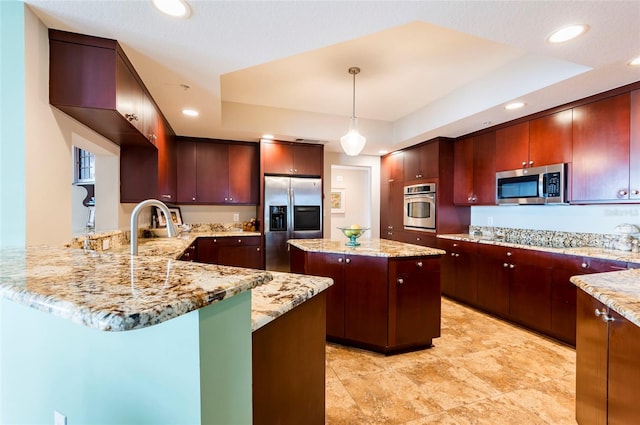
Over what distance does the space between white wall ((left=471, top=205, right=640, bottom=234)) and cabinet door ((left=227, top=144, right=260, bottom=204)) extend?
337cm

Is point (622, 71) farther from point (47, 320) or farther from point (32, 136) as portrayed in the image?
point (32, 136)

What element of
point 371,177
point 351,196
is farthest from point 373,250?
point 351,196

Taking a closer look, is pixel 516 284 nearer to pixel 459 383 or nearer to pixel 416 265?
pixel 416 265

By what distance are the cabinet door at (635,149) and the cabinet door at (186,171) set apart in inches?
190

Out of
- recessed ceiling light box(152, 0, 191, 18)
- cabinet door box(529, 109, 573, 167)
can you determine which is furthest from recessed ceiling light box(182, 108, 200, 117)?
cabinet door box(529, 109, 573, 167)

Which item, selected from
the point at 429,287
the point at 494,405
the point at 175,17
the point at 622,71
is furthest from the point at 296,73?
the point at 494,405

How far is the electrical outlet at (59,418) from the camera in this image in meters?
0.91

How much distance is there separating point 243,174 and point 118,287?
403 cm

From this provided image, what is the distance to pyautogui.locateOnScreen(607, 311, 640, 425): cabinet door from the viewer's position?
1153mm

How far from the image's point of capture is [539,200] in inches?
121

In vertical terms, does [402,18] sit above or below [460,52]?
below

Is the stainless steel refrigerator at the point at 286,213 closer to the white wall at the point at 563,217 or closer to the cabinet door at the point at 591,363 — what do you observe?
the white wall at the point at 563,217

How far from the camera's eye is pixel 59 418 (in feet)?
3.03

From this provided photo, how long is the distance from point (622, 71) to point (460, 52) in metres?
1.14
